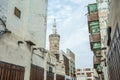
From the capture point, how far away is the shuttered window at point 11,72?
9.91 m

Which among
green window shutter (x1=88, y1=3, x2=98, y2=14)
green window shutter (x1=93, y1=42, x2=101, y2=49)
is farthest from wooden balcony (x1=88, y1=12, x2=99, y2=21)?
green window shutter (x1=93, y1=42, x2=101, y2=49)

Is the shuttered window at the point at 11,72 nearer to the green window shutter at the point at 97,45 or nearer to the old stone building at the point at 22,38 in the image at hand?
the old stone building at the point at 22,38

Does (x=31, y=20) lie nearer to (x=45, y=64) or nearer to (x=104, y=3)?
(x=45, y=64)

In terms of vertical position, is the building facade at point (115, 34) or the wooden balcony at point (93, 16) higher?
the wooden balcony at point (93, 16)

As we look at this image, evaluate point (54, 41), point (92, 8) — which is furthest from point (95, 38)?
point (54, 41)

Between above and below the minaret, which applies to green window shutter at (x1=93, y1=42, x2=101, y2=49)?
below

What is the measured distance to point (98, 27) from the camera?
23.9 m

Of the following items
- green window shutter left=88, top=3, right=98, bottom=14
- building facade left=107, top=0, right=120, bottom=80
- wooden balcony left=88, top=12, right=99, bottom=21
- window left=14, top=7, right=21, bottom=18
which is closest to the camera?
building facade left=107, top=0, right=120, bottom=80

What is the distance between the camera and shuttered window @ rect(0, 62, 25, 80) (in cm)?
991

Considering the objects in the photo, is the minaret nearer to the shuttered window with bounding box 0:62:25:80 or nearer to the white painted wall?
the white painted wall

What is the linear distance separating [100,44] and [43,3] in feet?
33.2

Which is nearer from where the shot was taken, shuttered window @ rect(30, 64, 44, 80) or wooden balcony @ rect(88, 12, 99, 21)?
shuttered window @ rect(30, 64, 44, 80)

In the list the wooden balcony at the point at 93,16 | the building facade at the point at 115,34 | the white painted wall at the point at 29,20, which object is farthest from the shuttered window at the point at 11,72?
the wooden balcony at the point at 93,16

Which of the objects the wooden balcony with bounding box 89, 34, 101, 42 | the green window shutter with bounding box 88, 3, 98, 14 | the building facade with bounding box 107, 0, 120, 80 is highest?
the green window shutter with bounding box 88, 3, 98, 14
